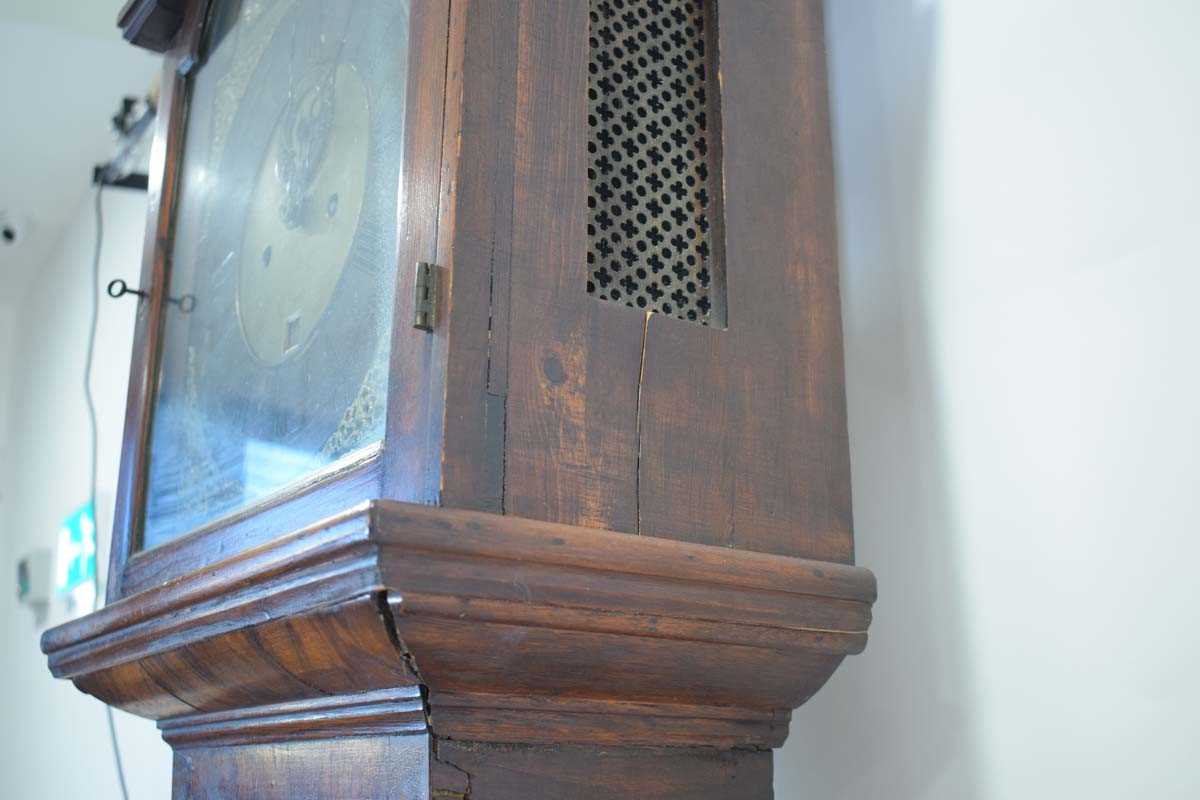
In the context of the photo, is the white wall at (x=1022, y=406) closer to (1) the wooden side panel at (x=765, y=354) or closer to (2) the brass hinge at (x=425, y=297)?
(1) the wooden side panel at (x=765, y=354)

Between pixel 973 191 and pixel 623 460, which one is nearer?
pixel 623 460

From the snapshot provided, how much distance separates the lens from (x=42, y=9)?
2.17 m

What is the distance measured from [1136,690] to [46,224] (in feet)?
8.87

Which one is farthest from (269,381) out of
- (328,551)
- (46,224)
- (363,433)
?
(46,224)

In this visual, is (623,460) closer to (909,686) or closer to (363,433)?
(363,433)

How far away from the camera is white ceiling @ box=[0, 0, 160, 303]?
2.22 metres

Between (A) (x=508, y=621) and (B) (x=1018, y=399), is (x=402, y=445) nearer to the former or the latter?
(A) (x=508, y=621)

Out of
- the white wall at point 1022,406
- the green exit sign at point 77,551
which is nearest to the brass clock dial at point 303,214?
the white wall at point 1022,406

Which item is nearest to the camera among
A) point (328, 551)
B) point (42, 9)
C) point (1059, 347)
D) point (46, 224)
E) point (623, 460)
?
point (328, 551)

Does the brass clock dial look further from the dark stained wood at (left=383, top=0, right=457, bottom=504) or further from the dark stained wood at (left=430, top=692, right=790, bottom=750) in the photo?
the dark stained wood at (left=430, top=692, right=790, bottom=750)

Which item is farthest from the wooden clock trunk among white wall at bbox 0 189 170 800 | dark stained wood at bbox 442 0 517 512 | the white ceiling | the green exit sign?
the white ceiling

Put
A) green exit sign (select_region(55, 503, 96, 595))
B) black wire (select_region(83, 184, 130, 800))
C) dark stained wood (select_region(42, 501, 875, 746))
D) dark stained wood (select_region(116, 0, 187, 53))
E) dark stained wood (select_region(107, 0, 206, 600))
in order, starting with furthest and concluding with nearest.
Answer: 1. green exit sign (select_region(55, 503, 96, 595))
2. black wire (select_region(83, 184, 130, 800))
3. dark stained wood (select_region(116, 0, 187, 53))
4. dark stained wood (select_region(107, 0, 206, 600))
5. dark stained wood (select_region(42, 501, 875, 746))

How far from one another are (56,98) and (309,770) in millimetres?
1953

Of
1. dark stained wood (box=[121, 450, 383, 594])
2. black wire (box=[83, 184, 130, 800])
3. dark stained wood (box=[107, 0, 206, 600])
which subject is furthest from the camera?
black wire (box=[83, 184, 130, 800])
